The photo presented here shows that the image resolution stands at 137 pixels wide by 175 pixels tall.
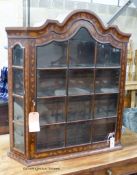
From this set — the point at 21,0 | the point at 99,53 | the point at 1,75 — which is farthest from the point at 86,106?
the point at 21,0

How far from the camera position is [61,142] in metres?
1.49

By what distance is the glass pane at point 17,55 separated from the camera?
133cm

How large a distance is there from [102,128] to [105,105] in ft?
0.50

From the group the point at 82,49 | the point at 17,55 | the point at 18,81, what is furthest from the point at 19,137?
the point at 82,49

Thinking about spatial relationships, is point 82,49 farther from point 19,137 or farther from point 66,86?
point 19,137

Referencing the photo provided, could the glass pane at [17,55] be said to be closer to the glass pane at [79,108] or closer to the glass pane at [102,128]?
the glass pane at [79,108]

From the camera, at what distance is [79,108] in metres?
1.51

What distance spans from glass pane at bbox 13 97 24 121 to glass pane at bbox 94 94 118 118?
0.46m

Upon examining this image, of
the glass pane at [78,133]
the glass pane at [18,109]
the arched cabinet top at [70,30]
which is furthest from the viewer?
the glass pane at [78,133]

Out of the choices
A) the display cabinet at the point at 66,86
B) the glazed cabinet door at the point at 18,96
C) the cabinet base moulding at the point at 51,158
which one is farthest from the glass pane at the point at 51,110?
the cabinet base moulding at the point at 51,158

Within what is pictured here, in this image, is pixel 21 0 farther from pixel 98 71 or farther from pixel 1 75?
pixel 98 71

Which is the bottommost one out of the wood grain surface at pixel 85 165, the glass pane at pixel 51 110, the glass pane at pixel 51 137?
the wood grain surface at pixel 85 165

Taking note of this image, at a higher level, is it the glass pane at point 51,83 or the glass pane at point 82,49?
the glass pane at point 82,49

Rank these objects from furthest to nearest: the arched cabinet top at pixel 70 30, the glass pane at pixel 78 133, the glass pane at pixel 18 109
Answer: the glass pane at pixel 78 133 → the glass pane at pixel 18 109 → the arched cabinet top at pixel 70 30
